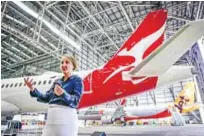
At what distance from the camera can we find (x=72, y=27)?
1988cm

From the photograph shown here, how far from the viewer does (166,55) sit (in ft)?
14.4

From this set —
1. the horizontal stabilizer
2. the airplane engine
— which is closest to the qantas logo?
the horizontal stabilizer

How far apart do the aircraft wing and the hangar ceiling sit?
10.4 metres

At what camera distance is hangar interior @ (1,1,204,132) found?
16.0m

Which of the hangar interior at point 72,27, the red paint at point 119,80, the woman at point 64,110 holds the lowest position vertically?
the woman at point 64,110

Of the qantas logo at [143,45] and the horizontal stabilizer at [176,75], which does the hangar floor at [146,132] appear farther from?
the qantas logo at [143,45]

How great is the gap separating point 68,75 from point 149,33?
4.64 metres

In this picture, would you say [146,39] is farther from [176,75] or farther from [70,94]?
[70,94]

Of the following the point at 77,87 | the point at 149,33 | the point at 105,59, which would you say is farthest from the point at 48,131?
the point at 105,59

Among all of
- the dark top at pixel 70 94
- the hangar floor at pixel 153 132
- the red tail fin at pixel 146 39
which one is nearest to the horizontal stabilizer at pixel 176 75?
the red tail fin at pixel 146 39

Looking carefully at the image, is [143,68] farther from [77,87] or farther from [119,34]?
[119,34]

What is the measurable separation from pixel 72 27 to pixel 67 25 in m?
2.13

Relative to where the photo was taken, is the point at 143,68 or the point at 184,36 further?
the point at 143,68

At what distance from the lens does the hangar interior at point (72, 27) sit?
16.0 meters
